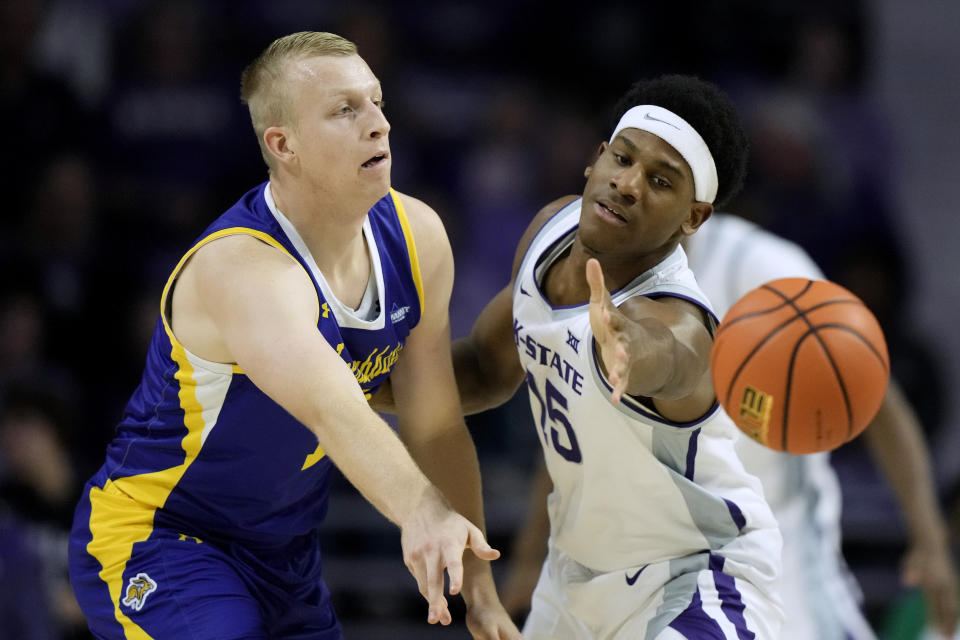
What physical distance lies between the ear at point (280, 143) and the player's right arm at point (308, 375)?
266 mm

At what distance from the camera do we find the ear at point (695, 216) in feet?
12.3

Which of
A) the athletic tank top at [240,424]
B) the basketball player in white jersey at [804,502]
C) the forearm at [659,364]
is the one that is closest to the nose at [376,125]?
the athletic tank top at [240,424]

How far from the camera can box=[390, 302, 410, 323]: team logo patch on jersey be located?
12.6 ft

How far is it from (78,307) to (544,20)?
3893 millimetres

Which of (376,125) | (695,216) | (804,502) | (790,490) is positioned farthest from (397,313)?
(804,502)

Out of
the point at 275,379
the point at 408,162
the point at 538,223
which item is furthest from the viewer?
the point at 408,162

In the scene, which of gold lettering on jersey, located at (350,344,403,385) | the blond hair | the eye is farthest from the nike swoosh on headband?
gold lettering on jersey, located at (350,344,403,385)

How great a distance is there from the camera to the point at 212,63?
879 cm

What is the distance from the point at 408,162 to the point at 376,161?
4881 mm

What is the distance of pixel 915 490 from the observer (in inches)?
212

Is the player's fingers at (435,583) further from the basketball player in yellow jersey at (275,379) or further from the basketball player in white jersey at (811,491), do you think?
the basketball player in white jersey at (811,491)

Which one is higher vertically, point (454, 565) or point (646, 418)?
point (646, 418)

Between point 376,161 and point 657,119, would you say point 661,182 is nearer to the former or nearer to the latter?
point 657,119

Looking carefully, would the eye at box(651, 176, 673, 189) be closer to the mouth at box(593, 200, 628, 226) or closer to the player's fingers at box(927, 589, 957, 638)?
the mouth at box(593, 200, 628, 226)
